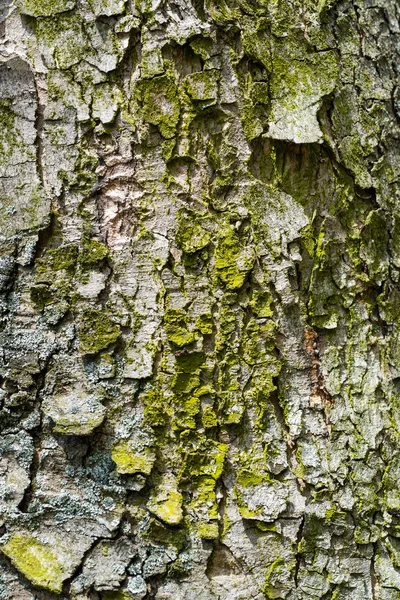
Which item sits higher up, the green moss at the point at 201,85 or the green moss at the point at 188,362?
the green moss at the point at 201,85

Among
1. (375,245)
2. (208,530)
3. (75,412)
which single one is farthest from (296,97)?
(208,530)

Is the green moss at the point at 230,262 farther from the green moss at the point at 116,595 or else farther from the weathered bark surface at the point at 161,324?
the green moss at the point at 116,595

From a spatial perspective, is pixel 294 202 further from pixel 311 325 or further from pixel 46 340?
pixel 46 340

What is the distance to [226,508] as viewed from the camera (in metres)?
1.27

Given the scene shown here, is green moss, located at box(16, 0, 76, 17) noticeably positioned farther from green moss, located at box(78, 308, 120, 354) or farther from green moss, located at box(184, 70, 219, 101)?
green moss, located at box(78, 308, 120, 354)

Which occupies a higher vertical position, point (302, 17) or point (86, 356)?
point (302, 17)

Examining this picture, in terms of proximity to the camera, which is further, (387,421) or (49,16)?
(387,421)

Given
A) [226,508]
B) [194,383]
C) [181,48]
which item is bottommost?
[226,508]

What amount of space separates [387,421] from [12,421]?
787 millimetres

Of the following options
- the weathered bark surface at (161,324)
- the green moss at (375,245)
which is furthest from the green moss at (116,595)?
the green moss at (375,245)

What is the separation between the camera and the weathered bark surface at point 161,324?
125 centimetres

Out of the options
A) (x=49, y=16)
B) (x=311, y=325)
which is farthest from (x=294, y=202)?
(x=49, y=16)

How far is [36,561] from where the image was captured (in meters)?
1.24

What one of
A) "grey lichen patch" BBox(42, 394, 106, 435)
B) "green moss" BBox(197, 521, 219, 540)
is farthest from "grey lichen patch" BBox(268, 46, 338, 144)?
"green moss" BBox(197, 521, 219, 540)
